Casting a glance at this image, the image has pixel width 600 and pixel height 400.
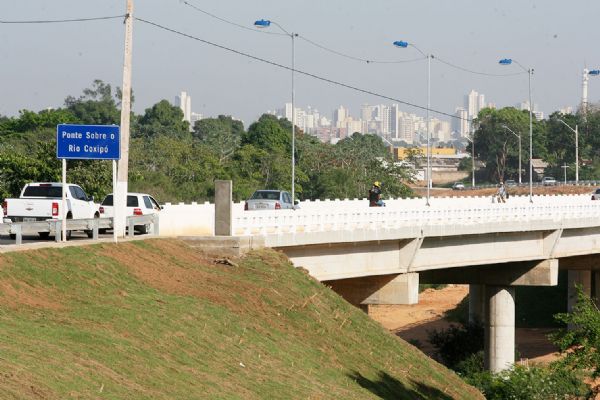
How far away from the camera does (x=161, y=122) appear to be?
169125 mm

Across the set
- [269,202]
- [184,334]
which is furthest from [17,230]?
[269,202]

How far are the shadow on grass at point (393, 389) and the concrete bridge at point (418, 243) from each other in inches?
242

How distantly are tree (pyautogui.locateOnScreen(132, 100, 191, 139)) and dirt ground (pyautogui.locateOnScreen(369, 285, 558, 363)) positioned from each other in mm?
78311

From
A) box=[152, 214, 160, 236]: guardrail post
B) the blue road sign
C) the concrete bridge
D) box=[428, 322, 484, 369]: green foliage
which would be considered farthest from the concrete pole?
box=[428, 322, 484, 369]: green foliage

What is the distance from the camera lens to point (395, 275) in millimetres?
40844

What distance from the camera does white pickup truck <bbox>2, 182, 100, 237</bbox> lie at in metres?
35.2

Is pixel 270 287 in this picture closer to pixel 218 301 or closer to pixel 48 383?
pixel 218 301

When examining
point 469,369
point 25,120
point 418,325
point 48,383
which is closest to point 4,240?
point 48,383

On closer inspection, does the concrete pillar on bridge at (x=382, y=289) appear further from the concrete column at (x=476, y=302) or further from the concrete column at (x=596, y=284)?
the concrete column at (x=596, y=284)

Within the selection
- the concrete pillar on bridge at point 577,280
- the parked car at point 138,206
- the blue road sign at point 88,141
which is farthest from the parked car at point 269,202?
the blue road sign at point 88,141

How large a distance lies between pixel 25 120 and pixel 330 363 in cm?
8628

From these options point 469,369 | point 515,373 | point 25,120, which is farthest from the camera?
point 25,120

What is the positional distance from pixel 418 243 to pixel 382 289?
188 centimetres

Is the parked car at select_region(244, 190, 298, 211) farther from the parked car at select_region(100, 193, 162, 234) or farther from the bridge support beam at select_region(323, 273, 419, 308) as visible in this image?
the bridge support beam at select_region(323, 273, 419, 308)
